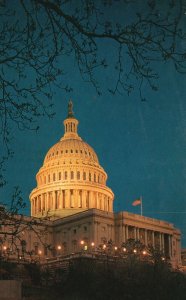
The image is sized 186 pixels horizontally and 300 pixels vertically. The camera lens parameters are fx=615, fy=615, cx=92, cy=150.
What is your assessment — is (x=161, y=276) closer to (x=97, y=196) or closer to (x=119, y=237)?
(x=119, y=237)

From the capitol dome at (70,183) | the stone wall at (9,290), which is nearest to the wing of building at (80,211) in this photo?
the capitol dome at (70,183)

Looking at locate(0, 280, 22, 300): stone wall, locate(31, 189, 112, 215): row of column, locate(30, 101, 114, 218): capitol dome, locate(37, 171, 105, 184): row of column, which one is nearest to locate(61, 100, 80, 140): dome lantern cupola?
locate(30, 101, 114, 218): capitol dome

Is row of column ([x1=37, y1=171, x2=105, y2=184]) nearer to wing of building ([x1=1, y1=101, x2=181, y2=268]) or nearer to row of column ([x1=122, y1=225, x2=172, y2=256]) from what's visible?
wing of building ([x1=1, y1=101, x2=181, y2=268])

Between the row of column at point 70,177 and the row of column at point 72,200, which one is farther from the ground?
the row of column at point 70,177

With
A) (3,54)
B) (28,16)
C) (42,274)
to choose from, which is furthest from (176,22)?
(42,274)

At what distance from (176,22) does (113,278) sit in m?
53.6

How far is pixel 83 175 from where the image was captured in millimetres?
148750

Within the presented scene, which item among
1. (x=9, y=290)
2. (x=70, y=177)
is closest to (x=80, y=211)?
(x=70, y=177)

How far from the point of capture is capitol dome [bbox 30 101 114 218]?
472ft

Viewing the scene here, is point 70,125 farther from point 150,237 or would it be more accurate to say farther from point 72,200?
point 150,237

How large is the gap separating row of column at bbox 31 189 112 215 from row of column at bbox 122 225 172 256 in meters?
17.0

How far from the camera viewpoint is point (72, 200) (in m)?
144

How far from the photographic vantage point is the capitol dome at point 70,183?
14375 centimetres

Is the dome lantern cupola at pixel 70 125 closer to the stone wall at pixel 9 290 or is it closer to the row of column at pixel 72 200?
the row of column at pixel 72 200
